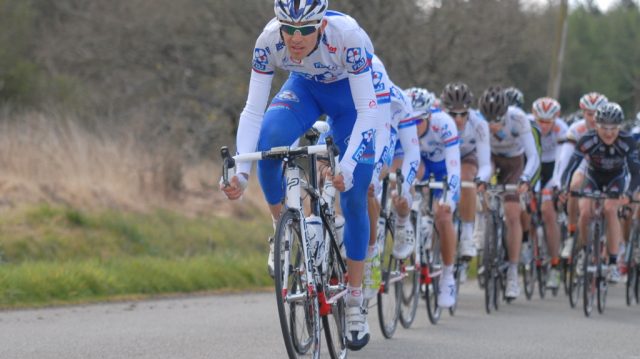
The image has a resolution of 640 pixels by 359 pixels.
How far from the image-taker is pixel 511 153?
46.5ft

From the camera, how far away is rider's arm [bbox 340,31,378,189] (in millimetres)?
7527

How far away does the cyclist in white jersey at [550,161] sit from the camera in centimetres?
1464

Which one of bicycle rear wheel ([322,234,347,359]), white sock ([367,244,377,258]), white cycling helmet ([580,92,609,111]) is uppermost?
white cycling helmet ([580,92,609,111])

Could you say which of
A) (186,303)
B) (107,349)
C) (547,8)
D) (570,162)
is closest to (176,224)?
(186,303)

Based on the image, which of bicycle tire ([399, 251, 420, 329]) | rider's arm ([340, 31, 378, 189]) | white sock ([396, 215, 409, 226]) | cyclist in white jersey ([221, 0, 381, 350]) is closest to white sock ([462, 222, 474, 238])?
bicycle tire ([399, 251, 420, 329])

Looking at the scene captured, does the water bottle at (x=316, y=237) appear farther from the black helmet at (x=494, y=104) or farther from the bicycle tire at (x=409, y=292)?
the black helmet at (x=494, y=104)

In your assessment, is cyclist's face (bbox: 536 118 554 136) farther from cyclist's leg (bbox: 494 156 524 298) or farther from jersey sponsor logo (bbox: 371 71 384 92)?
jersey sponsor logo (bbox: 371 71 384 92)

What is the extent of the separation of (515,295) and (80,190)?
6.98 meters

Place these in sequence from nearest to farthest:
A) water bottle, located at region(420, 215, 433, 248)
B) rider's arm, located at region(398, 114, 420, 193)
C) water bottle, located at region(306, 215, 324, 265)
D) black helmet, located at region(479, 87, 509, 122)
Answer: water bottle, located at region(306, 215, 324, 265) < rider's arm, located at region(398, 114, 420, 193) < water bottle, located at region(420, 215, 433, 248) < black helmet, located at region(479, 87, 509, 122)

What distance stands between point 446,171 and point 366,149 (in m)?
4.68

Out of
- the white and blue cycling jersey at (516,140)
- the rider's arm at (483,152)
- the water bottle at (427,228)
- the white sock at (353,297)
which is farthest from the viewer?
the white and blue cycling jersey at (516,140)

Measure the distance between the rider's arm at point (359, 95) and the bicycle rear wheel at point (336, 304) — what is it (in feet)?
2.57

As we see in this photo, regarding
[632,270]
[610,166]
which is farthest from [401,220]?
[632,270]

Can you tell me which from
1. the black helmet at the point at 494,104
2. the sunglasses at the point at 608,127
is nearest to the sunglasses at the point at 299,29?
the sunglasses at the point at 608,127
